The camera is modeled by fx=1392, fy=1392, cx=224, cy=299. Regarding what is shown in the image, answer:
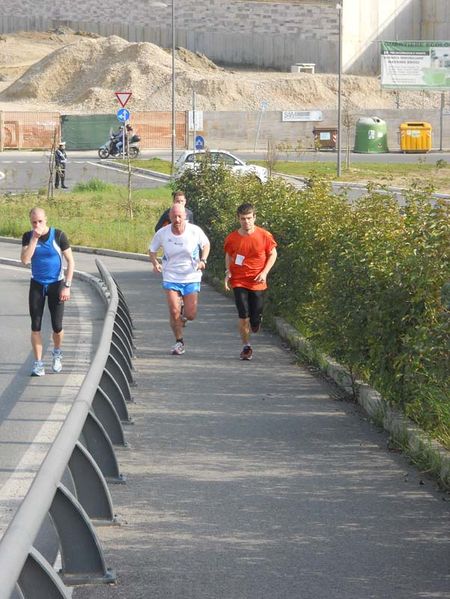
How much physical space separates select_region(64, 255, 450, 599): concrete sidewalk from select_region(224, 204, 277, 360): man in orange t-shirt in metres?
1.44

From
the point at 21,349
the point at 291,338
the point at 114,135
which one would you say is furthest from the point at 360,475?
the point at 114,135

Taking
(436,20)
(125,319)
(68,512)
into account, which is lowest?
(125,319)

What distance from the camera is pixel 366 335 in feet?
35.6

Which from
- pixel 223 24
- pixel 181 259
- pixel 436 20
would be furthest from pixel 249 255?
pixel 223 24

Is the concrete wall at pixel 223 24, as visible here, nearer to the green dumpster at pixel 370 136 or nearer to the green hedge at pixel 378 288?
the green dumpster at pixel 370 136

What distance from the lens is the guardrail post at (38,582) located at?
219 inches

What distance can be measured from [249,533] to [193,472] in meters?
1.72

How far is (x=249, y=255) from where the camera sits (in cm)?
1509

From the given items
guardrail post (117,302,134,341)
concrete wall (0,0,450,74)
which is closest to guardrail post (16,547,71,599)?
guardrail post (117,302,134,341)

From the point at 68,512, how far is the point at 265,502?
213cm

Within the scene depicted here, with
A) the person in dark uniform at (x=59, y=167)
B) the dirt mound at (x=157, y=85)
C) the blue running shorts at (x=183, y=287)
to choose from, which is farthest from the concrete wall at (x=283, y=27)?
the blue running shorts at (x=183, y=287)

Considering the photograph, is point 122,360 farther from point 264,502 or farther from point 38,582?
point 38,582

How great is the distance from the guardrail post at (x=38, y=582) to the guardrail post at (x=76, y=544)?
96cm

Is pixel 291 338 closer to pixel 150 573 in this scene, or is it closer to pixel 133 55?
pixel 150 573
